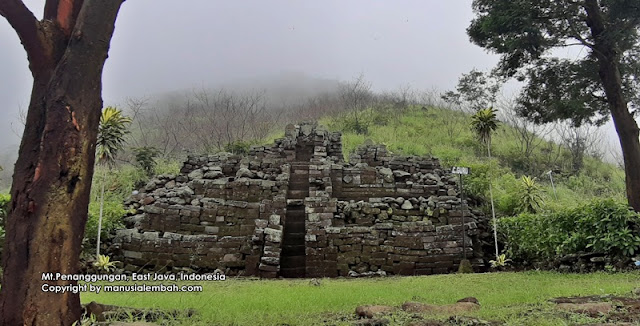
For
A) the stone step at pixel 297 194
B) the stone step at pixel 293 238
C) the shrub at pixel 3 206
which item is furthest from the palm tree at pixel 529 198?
the shrub at pixel 3 206

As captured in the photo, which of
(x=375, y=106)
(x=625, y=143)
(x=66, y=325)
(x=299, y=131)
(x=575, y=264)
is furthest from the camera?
(x=375, y=106)

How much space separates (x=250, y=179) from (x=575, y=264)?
828 cm

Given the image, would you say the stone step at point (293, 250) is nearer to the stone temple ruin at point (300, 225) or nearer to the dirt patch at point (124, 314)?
the stone temple ruin at point (300, 225)

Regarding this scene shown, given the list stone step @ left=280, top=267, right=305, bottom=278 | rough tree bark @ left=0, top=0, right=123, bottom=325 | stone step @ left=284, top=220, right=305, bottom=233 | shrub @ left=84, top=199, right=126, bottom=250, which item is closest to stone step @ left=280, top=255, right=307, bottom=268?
stone step @ left=280, top=267, right=305, bottom=278

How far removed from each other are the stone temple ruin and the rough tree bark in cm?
581

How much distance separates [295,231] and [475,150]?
59.9ft

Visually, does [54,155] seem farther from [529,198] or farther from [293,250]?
[529,198]

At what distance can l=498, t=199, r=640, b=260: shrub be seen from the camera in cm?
728

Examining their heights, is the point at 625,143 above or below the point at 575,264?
above

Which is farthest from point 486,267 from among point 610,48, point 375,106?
point 375,106

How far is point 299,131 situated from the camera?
676 inches

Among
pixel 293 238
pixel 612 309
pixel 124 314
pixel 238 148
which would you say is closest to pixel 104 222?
pixel 293 238

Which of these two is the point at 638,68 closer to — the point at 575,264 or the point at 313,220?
the point at 575,264

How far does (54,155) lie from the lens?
3.20 metres
